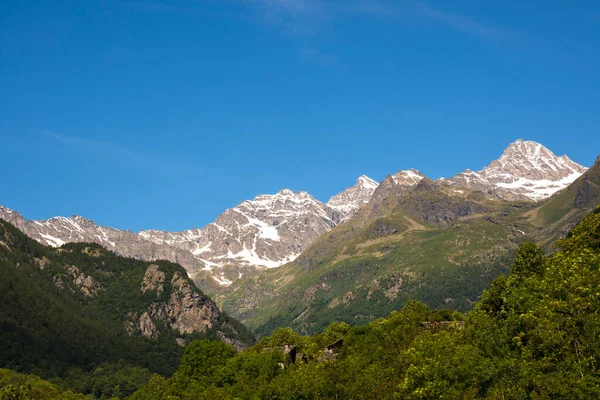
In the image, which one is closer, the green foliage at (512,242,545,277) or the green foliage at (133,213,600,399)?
the green foliage at (133,213,600,399)

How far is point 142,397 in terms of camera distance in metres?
177

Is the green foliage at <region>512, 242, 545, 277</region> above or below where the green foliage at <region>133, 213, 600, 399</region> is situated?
above

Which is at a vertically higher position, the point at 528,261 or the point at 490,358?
the point at 528,261

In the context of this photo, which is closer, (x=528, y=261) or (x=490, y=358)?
(x=490, y=358)

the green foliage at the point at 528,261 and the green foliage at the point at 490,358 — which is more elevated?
the green foliage at the point at 528,261

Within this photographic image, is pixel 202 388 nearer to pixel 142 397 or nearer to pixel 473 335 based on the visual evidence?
pixel 142 397

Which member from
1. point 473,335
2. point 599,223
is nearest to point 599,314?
point 473,335

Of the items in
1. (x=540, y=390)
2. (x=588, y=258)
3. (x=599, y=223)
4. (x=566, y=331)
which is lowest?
(x=540, y=390)

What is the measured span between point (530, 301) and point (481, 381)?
17.5m

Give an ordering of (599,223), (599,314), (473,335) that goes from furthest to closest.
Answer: (599,223)
(473,335)
(599,314)

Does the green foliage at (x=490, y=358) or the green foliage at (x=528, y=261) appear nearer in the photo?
the green foliage at (x=490, y=358)

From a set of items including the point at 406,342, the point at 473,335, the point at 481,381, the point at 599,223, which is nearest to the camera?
the point at 481,381

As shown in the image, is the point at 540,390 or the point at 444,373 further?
the point at 444,373

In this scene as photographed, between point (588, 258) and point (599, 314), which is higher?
point (588, 258)
